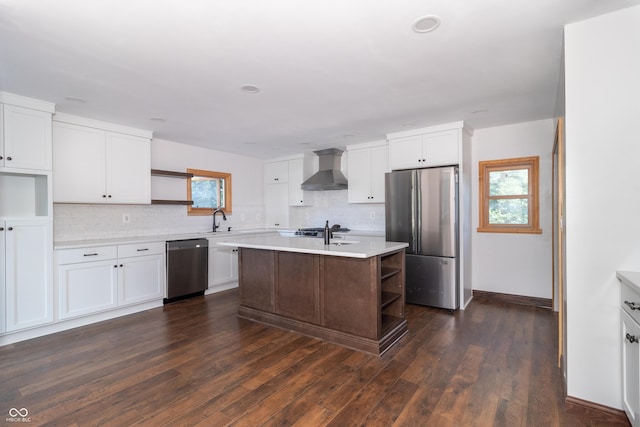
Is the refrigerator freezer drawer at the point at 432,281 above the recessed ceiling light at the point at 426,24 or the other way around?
the other way around

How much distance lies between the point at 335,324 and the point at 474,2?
8.70 ft

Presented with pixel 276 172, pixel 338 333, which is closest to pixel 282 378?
pixel 338 333

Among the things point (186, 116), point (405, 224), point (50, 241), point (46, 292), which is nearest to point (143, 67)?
point (186, 116)

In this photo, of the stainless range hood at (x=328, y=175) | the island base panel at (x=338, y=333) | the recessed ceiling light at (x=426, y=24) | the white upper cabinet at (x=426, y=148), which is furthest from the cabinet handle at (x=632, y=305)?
the stainless range hood at (x=328, y=175)

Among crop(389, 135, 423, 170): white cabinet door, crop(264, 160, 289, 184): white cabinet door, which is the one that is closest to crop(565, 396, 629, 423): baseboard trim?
crop(389, 135, 423, 170): white cabinet door

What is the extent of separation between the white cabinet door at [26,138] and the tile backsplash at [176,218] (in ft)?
2.61

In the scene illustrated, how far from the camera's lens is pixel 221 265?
16.1 feet

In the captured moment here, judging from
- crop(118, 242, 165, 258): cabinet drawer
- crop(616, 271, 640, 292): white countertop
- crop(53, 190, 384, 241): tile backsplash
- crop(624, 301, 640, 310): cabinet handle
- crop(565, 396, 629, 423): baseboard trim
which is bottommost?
crop(565, 396, 629, 423): baseboard trim

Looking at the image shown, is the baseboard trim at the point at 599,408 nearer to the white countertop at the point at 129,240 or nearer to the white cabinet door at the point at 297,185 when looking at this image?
the white countertop at the point at 129,240

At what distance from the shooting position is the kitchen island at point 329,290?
→ 276cm

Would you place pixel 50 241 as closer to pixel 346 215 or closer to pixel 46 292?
pixel 46 292

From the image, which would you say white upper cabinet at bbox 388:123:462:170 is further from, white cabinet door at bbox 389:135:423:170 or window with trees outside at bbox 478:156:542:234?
window with trees outside at bbox 478:156:542:234

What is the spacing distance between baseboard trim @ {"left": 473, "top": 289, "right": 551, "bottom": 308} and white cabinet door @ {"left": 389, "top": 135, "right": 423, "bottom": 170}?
2044mm

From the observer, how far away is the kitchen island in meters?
2.76
